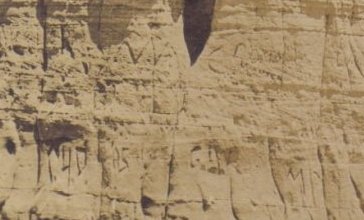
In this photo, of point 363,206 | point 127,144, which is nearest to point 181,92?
point 127,144

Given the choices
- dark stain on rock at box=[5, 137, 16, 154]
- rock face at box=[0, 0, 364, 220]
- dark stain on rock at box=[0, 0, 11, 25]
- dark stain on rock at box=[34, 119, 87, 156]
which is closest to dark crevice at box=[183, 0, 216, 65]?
rock face at box=[0, 0, 364, 220]

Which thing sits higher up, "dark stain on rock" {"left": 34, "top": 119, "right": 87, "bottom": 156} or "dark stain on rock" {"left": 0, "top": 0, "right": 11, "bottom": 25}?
"dark stain on rock" {"left": 0, "top": 0, "right": 11, "bottom": 25}

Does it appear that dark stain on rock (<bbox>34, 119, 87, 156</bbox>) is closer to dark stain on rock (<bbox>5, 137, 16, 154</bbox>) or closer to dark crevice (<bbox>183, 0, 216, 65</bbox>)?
dark stain on rock (<bbox>5, 137, 16, 154</bbox>)

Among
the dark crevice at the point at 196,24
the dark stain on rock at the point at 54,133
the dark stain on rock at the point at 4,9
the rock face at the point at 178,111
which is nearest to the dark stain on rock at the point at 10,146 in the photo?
the rock face at the point at 178,111

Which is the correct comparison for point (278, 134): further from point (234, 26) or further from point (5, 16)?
point (5, 16)

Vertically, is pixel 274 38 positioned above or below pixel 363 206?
above

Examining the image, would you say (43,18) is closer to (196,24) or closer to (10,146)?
(10,146)
